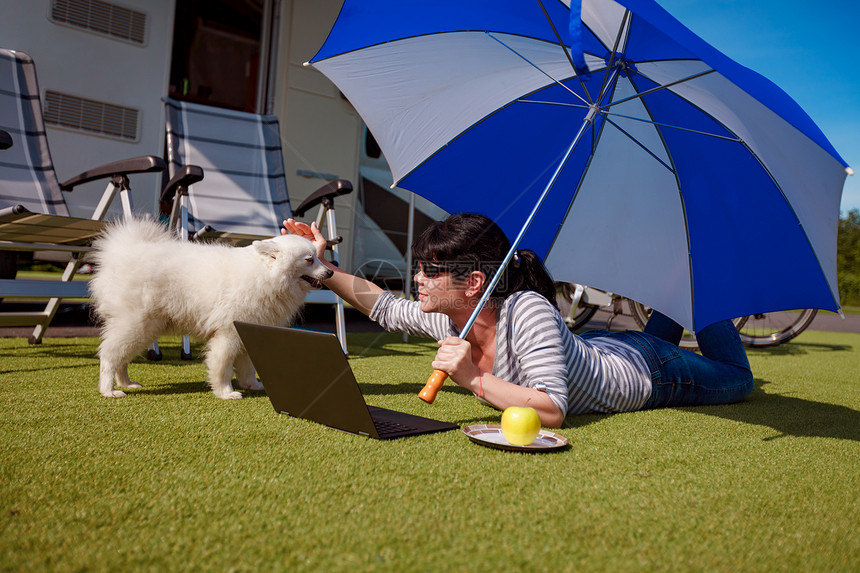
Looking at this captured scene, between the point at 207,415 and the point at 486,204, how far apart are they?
1380 millimetres

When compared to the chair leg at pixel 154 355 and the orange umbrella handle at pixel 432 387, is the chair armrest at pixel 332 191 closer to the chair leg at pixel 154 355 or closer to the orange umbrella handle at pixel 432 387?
the chair leg at pixel 154 355

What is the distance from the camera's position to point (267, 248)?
2.39 meters

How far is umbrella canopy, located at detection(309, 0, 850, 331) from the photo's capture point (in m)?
1.97

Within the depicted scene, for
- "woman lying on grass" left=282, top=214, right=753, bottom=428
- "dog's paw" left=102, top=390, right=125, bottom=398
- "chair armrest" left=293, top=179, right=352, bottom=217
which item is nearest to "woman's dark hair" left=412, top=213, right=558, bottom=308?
"woman lying on grass" left=282, top=214, right=753, bottom=428

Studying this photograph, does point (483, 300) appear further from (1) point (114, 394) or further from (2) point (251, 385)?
(1) point (114, 394)

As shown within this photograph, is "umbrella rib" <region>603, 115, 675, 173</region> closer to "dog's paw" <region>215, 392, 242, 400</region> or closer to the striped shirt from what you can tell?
the striped shirt

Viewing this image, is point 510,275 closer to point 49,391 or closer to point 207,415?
point 207,415

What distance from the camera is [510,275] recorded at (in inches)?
86.7

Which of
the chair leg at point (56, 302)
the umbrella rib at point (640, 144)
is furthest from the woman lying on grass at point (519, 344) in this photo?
the chair leg at point (56, 302)

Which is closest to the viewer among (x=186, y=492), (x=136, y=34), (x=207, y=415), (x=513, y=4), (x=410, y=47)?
(x=186, y=492)

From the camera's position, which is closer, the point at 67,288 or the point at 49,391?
the point at 49,391

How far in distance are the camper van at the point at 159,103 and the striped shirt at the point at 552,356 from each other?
8.95 ft

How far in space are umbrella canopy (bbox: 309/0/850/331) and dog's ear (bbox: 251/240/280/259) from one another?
0.57 meters

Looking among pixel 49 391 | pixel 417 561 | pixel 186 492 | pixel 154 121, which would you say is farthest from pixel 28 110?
pixel 417 561
